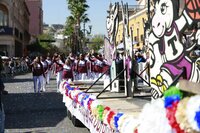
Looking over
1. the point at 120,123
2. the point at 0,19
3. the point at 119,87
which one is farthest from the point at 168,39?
the point at 0,19

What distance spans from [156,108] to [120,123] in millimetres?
1981

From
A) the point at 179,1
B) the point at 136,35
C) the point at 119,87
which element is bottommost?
the point at 119,87

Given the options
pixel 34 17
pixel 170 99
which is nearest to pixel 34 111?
pixel 170 99

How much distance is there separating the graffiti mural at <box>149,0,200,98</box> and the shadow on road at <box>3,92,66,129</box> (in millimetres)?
5903

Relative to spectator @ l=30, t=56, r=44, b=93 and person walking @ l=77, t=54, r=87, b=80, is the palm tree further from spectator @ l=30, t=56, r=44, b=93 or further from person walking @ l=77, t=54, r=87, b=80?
spectator @ l=30, t=56, r=44, b=93

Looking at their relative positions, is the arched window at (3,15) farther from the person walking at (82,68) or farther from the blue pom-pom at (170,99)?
the blue pom-pom at (170,99)

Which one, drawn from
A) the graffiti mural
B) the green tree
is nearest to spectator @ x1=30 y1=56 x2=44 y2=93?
the graffiti mural

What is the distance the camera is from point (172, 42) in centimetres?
552

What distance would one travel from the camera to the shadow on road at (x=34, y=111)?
11656mm

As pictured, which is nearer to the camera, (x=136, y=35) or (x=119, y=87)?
(x=119, y=87)

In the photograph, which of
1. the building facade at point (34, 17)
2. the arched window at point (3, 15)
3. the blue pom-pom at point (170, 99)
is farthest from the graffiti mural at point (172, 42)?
the building facade at point (34, 17)

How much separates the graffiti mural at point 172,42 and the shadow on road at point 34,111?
19.4 ft

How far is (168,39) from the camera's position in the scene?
5.63m

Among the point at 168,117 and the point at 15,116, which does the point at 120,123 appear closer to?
the point at 168,117
